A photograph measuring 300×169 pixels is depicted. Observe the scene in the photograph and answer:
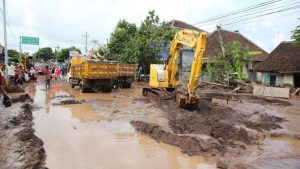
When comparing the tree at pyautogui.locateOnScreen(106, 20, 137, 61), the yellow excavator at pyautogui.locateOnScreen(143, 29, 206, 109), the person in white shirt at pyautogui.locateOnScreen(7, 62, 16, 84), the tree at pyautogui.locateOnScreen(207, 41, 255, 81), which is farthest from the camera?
the tree at pyautogui.locateOnScreen(106, 20, 137, 61)

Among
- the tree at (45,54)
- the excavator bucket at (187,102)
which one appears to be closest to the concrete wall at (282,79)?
the excavator bucket at (187,102)

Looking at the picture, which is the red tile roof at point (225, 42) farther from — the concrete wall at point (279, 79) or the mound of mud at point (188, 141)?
the mound of mud at point (188, 141)

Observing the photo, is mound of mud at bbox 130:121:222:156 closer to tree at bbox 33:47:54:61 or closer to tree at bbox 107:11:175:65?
tree at bbox 107:11:175:65

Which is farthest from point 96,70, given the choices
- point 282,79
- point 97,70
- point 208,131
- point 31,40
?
point 31,40

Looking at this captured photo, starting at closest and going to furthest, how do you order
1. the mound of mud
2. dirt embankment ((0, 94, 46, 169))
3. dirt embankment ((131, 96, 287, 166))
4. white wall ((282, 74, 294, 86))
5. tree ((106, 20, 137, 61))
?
dirt embankment ((0, 94, 46, 169)), the mound of mud, dirt embankment ((131, 96, 287, 166)), white wall ((282, 74, 294, 86)), tree ((106, 20, 137, 61))

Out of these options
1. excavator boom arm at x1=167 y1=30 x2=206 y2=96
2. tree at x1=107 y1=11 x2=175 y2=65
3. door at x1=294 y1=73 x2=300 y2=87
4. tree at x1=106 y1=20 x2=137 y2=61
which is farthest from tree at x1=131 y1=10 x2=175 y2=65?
excavator boom arm at x1=167 y1=30 x2=206 y2=96

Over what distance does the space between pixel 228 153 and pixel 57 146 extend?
14.3 ft

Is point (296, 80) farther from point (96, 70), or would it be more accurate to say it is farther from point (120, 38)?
point (120, 38)

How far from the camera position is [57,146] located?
27.3 ft

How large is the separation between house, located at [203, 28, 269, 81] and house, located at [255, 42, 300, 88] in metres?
2.20

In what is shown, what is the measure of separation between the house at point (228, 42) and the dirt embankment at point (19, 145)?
25.6 m

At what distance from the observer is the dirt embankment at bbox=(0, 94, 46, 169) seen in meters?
6.53

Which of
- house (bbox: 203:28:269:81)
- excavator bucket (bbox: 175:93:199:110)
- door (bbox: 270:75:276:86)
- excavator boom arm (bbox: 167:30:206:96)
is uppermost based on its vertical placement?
house (bbox: 203:28:269:81)

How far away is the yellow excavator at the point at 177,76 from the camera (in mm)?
12395
